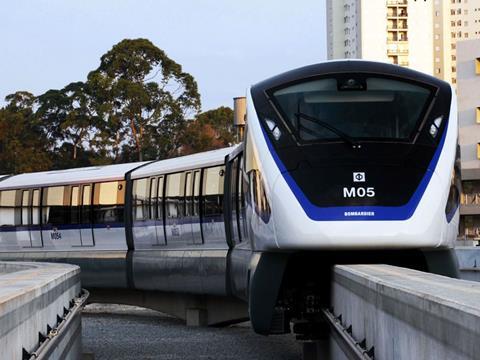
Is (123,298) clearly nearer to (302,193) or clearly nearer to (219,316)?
(219,316)

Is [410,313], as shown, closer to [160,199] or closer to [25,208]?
[160,199]

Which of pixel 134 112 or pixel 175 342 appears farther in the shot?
pixel 134 112

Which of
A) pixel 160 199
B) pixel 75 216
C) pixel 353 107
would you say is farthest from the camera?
pixel 75 216

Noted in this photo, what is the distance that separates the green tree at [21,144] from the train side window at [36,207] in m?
52.2

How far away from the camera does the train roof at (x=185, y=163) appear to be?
19312mm

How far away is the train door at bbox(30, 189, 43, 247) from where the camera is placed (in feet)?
94.7

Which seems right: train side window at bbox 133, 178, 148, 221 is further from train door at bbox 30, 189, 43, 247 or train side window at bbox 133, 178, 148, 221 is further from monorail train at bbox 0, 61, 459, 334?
monorail train at bbox 0, 61, 459, 334

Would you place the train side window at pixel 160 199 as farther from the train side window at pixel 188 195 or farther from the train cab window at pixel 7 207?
the train cab window at pixel 7 207

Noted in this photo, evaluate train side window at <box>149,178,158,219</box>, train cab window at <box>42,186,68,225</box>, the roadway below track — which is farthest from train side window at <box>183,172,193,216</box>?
train cab window at <box>42,186,68,225</box>

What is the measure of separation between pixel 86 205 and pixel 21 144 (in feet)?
184

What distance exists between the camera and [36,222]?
29.0 m

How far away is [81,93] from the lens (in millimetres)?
74188

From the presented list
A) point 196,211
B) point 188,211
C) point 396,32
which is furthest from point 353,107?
point 396,32

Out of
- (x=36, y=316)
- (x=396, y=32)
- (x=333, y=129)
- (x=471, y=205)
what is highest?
(x=396, y=32)
